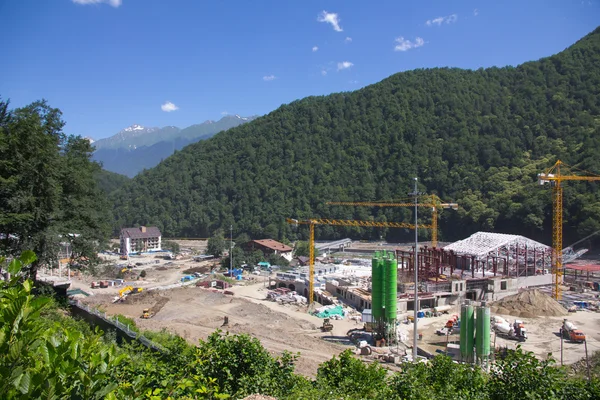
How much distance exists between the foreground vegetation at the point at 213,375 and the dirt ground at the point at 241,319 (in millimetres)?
9420

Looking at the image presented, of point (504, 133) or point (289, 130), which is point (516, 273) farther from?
point (289, 130)

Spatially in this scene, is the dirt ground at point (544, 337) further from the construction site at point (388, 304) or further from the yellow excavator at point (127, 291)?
the yellow excavator at point (127, 291)

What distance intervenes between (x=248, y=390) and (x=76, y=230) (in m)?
14.4

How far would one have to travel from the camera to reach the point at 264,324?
27016mm

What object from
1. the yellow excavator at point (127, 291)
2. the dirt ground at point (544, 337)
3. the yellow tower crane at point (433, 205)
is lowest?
the dirt ground at point (544, 337)

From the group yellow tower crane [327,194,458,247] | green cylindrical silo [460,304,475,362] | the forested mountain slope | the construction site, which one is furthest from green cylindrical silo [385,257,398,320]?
the forested mountain slope

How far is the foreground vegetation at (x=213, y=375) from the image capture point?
2.48 metres

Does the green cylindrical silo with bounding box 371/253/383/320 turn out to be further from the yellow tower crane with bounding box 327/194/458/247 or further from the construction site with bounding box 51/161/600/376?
the yellow tower crane with bounding box 327/194/458/247

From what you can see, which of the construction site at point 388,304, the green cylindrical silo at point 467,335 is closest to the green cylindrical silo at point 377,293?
the construction site at point 388,304

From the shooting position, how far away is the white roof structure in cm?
4042

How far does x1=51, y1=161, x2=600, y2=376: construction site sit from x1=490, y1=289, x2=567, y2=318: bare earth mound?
8cm

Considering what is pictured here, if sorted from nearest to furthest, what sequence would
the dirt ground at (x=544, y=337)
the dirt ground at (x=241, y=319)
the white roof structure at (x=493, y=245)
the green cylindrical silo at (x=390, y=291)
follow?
the dirt ground at (x=241, y=319)
the dirt ground at (x=544, y=337)
the green cylindrical silo at (x=390, y=291)
the white roof structure at (x=493, y=245)

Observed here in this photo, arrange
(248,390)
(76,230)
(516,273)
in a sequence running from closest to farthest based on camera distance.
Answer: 1. (248,390)
2. (76,230)
3. (516,273)

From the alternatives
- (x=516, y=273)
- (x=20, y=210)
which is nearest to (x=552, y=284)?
(x=516, y=273)
